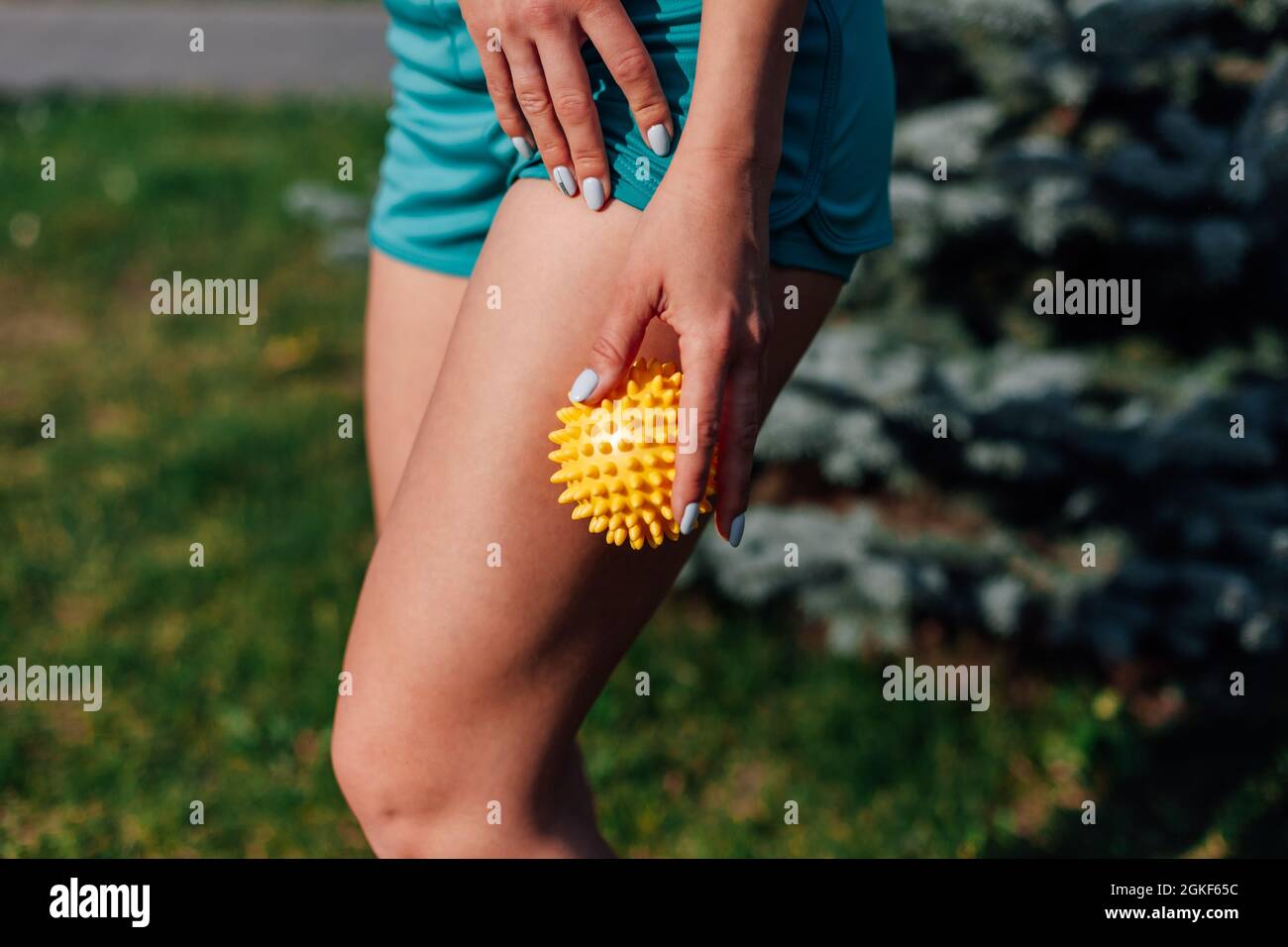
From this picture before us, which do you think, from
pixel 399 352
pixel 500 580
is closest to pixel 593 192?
pixel 500 580

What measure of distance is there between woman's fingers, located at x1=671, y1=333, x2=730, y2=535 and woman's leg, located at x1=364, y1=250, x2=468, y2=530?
0.49m

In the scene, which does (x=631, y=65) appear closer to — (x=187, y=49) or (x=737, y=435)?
(x=737, y=435)

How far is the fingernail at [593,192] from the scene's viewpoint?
1.25 m

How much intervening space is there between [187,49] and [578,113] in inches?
282

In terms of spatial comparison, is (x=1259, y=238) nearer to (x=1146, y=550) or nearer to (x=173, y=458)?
(x=1146, y=550)

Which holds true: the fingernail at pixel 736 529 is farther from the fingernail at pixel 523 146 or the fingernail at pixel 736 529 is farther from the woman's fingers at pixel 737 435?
the fingernail at pixel 523 146

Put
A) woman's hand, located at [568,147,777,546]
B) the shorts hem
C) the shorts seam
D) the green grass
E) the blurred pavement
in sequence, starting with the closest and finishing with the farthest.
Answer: woman's hand, located at [568,147,777,546], the shorts seam, the shorts hem, the green grass, the blurred pavement

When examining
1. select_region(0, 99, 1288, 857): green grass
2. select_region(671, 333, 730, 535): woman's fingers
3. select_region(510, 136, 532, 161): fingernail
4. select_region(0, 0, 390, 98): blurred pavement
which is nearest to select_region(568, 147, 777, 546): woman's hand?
select_region(671, 333, 730, 535): woman's fingers

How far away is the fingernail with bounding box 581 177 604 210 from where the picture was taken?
1.25m

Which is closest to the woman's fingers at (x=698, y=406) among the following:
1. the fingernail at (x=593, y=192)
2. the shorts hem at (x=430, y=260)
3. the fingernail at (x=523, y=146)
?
the fingernail at (x=593, y=192)

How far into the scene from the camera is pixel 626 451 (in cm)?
121

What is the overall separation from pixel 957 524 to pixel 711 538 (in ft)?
1.96

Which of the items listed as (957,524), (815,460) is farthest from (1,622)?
(957,524)

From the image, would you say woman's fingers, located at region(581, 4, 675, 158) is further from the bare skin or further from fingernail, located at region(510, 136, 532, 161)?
fingernail, located at region(510, 136, 532, 161)
